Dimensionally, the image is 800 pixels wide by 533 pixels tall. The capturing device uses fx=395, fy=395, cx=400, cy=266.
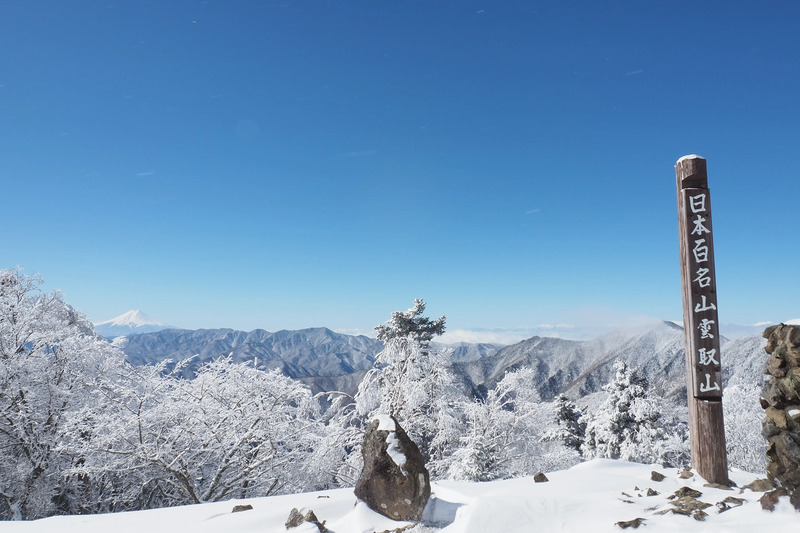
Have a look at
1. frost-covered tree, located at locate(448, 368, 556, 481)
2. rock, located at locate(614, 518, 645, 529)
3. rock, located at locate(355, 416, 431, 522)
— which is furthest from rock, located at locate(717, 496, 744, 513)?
frost-covered tree, located at locate(448, 368, 556, 481)

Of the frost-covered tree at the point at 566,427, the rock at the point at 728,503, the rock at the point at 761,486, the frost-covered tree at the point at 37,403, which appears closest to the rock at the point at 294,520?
the rock at the point at 728,503

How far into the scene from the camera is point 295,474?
14117 mm

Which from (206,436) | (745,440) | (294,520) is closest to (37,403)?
(206,436)

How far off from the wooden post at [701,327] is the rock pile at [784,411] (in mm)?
1810

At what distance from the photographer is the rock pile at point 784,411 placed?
418cm

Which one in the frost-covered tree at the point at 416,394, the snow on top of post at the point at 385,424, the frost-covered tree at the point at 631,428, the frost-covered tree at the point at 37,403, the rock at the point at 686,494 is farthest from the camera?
the frost-covered tree at the point at 631,428

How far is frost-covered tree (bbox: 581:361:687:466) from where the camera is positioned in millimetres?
16406

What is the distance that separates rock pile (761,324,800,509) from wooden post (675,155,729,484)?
181 centimetres

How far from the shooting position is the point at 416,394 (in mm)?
15969

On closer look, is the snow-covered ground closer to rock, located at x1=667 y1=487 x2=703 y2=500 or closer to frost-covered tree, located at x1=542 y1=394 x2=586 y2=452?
rock, located at x1=667 y1=487 x2=703 y2=500

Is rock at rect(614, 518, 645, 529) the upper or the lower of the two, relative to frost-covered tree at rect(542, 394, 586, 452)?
upper

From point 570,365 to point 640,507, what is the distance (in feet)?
392

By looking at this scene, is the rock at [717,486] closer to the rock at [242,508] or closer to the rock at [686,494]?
the rock at [686,494]

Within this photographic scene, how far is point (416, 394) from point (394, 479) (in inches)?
400
